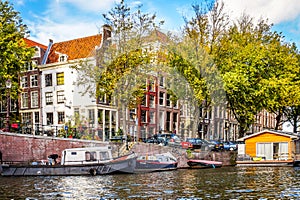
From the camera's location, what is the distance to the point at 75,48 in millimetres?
50656

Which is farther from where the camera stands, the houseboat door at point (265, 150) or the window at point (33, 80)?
the window at point (33, 80)

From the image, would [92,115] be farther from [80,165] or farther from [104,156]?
[80,165]

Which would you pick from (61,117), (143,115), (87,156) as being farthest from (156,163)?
(143,115)

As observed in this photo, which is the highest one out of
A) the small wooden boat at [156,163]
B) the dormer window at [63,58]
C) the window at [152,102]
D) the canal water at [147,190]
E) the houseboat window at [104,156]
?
the dormer window at [63,58]

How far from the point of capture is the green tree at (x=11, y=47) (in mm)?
31125

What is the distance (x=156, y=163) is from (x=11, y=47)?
44.2 ft

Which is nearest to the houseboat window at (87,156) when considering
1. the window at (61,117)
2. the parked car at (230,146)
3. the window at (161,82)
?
the window at (61,117)

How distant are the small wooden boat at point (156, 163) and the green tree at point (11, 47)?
10.5 meters

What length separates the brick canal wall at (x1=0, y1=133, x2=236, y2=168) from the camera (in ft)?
97.6

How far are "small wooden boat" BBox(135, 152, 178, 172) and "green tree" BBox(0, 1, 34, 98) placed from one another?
34.4ft

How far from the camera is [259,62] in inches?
1626

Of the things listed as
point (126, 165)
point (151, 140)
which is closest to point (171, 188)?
point (126, 165)

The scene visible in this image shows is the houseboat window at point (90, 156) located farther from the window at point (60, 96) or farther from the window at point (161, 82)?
the window at point (161, 82)

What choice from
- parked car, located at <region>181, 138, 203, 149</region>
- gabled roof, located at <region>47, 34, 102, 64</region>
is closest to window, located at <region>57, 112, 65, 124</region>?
gabled roof, located at <region>47, 34, 102, 64</region>
